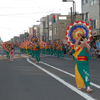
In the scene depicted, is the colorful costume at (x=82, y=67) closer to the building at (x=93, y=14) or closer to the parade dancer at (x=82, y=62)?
the parade dancer at (x=82, y=62)

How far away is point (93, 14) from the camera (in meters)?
46.3

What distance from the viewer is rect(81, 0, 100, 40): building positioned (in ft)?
142

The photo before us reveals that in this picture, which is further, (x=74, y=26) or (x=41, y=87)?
(x=74, y=26)

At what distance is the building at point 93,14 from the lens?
142 feet

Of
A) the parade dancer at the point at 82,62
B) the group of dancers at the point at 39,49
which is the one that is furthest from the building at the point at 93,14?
the parade dancer at the point at 82,62

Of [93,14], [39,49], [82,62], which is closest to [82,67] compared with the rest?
[82,62]

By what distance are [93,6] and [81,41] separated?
3795 centimetres

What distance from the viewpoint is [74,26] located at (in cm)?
1174

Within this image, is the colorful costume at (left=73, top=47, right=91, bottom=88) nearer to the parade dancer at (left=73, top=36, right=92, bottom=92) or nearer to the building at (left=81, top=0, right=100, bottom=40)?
the parade dancer at (left=73, top=36, right=92, bottom=92)

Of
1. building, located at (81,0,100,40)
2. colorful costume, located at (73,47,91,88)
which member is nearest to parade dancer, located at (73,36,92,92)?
colorful costume, located at (73,47,91,88)

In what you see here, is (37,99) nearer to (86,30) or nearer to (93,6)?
(86,30)

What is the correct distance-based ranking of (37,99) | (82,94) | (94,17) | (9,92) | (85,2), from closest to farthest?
(37,99)
(82,94)
(9,92)
(94,17)
(85,2)

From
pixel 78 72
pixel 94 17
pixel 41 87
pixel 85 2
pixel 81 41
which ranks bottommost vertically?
pixel 41 87

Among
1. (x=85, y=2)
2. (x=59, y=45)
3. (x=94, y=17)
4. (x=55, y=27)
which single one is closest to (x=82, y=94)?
(x=59, y=45)
